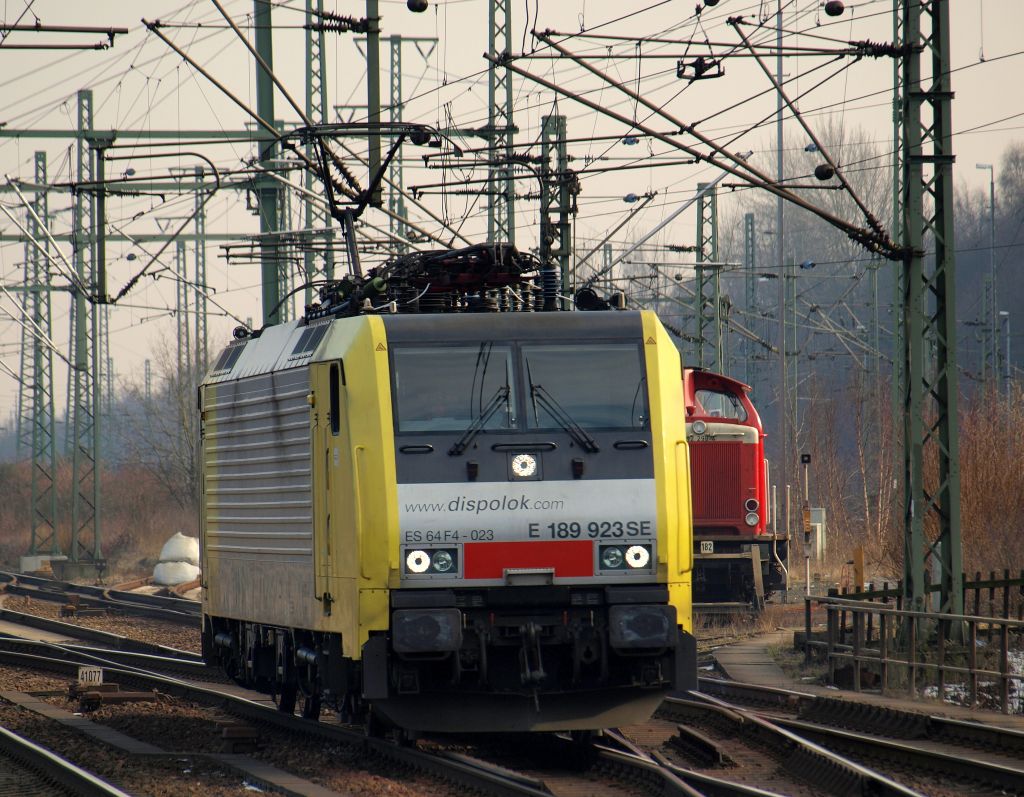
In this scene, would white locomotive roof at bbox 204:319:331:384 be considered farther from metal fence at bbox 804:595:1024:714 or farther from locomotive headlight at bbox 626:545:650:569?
metal fence at bbox 804:595:1024:714

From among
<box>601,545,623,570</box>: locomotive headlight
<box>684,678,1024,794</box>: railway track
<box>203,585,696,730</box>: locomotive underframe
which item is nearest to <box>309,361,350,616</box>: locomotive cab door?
<box>203,585,696,730</box>: locomotive underframe

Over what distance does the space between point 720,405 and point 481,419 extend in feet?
52.4

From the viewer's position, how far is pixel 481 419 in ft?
36.4

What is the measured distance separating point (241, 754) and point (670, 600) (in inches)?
156

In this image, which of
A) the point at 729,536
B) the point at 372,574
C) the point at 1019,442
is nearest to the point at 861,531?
the point at 1019,442

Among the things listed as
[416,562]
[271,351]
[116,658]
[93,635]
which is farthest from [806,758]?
[93,635]

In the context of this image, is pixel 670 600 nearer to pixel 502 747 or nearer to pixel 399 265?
pixel 502 747

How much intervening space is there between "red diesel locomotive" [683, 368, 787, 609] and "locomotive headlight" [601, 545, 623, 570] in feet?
46.8

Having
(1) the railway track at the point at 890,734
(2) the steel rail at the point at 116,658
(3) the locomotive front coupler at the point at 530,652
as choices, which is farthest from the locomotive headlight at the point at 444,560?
(2) the steel rail at the point at 116,658

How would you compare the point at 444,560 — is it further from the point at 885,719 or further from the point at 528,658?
the point at 885,719

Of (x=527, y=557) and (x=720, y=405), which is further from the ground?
(x=720, y=405)

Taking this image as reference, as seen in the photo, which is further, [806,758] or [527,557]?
[806,758]

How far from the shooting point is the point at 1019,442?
2856cm

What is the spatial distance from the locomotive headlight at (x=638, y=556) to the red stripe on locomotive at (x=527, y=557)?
0.26m
